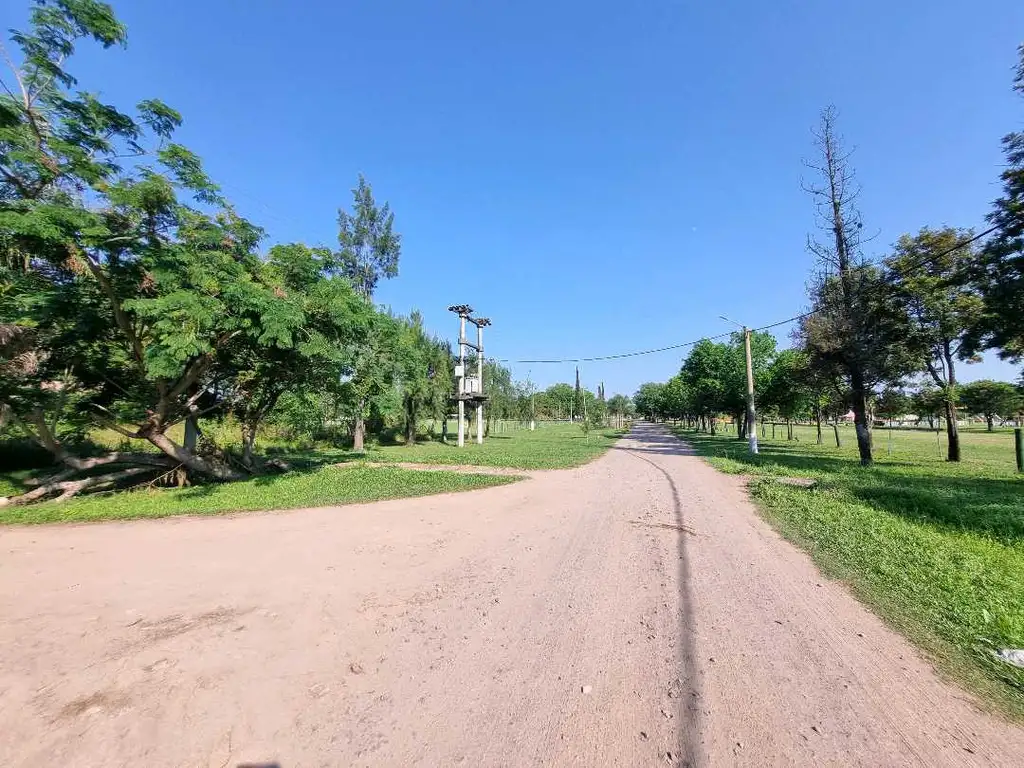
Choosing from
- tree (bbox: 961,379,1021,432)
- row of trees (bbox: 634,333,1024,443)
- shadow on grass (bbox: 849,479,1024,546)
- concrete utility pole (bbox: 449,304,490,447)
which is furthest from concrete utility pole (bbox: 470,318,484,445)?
tree (bbox: 961,379,1021,432)

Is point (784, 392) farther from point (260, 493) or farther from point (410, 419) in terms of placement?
point (260, 493)

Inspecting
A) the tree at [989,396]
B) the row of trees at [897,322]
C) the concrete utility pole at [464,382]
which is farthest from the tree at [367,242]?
the tree at [989,396]

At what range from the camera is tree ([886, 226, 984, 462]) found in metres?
16.7

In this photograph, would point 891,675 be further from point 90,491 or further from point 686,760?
point 90,491

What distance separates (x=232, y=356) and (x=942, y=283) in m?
25.3

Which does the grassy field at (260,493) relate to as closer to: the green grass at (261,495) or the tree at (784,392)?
the green grass at (261,495)

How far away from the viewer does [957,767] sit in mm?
2404

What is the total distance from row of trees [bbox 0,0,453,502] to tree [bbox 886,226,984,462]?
806 inches

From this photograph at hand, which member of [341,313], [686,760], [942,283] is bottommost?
[686,760]

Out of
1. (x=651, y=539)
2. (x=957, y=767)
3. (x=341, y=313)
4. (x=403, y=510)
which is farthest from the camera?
(x=341, y=313)

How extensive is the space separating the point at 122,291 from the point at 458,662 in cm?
1167

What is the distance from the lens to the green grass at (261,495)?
347 inches

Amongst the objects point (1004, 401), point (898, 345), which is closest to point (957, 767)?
point (898, 345)

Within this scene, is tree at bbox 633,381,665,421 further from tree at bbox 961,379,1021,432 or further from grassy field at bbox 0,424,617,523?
grassy field at bbox 0,424,617,523
